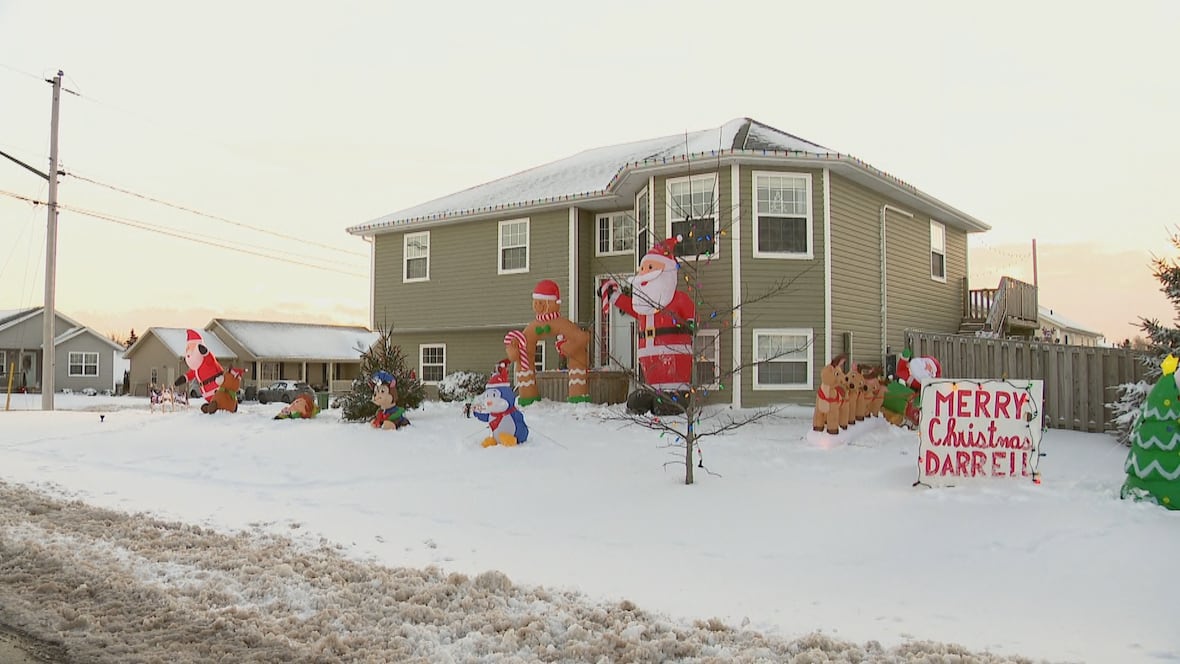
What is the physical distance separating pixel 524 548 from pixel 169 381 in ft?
140

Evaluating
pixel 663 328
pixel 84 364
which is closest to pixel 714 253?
pixel 663 328

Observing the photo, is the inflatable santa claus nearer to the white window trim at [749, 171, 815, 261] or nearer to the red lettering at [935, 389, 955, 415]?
the white window trim at [749, 171, 815, 261]

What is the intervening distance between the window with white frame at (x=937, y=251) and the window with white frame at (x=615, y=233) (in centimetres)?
784

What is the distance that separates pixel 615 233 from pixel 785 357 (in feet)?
19.7

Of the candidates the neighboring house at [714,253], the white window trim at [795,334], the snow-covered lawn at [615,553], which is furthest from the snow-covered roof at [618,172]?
the snow-covered lawn at [615,553]

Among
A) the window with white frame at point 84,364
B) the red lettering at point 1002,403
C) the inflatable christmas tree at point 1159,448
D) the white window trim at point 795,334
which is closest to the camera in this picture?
the inflatable christmas tree at point 1159,448

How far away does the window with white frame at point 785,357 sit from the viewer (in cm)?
1597

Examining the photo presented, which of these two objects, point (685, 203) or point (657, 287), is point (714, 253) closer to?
point (685, 203)

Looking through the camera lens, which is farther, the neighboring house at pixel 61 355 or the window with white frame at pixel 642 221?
the neighboring house at pixel 61 355

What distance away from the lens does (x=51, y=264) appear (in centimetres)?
2455

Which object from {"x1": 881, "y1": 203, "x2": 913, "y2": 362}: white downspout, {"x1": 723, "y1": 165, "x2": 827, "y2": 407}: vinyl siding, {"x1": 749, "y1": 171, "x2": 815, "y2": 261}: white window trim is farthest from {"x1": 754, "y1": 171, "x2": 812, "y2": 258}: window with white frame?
{"x1": 881, "y1": 203, "x2": 913, "y2": 362}: white downspout

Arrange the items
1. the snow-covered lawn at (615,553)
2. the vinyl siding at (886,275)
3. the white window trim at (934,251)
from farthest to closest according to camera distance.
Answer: the white window trim at (934,251)
the vinyl siding at (886,275)
the snow-covered lawn at (615,553)

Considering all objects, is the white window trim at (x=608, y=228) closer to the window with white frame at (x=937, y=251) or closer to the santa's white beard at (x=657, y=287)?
the santa's white beard at (x=657, y=287)

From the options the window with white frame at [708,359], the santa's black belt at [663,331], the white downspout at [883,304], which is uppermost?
the white downspout at [883,304]
